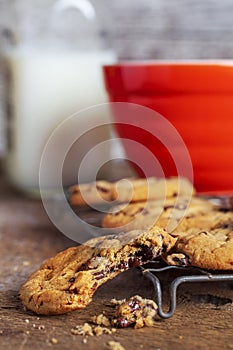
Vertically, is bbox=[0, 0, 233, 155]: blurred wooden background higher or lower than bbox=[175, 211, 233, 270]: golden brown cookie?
higher

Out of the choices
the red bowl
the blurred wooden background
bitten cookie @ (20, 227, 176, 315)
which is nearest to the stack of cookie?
bitten cookie @ (20, 227, 176, 315)

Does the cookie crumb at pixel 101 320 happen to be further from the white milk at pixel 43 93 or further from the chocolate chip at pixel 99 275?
the white milk at pixel 43 93

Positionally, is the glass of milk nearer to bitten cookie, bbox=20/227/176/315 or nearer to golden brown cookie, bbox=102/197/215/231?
golden brown cookie, bbox=102/197/215/231

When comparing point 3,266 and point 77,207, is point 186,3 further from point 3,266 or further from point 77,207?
point 3,266

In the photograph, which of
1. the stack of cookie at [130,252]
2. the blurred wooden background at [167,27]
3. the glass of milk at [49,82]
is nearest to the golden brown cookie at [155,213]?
the stack of cookie at [130,252]

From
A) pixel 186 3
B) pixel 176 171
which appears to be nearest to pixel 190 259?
pixel 176 171

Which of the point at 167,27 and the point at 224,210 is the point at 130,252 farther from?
the point at 167,27

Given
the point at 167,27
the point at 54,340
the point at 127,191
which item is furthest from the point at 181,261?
the point at 167,27

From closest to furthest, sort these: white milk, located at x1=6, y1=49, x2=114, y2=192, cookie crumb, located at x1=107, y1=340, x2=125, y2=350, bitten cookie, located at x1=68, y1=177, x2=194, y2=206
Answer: cookie crumb, located at x1=107, y1=340, x2=125, y2=350
bitten cookie, located at x1=68, y1=177, x2=194, y2=206
white milk, located at x1=6, y1=49, x2=114, y2=192
